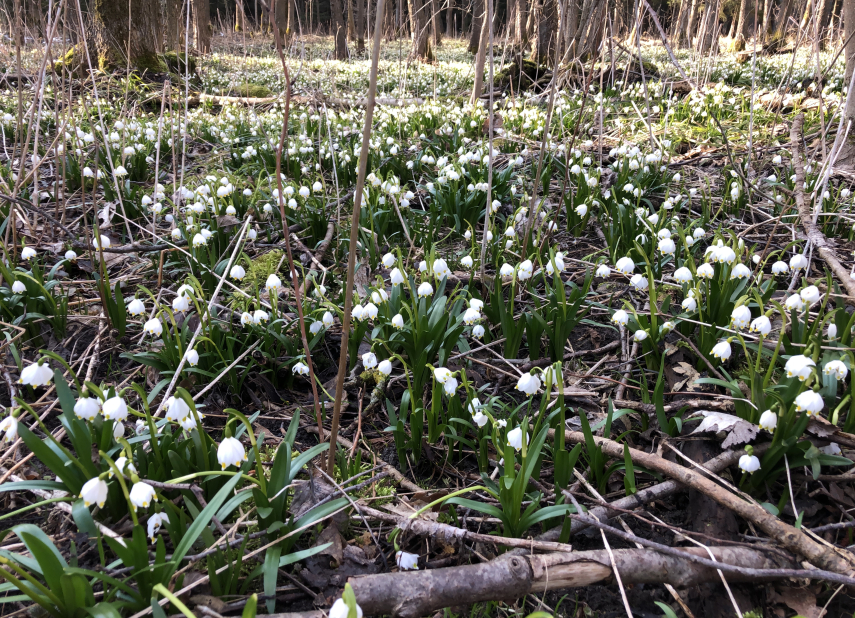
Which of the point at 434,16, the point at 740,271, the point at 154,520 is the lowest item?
the point at 154,520

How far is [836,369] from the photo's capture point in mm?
1759

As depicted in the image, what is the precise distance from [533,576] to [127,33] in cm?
981

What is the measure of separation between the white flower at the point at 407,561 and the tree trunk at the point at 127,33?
883cm

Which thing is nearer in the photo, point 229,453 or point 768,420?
point 229,453

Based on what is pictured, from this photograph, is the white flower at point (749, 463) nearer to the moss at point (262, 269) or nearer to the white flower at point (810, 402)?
the white flower at point (810, 402)

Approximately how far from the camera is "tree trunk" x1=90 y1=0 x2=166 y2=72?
26.6 ft

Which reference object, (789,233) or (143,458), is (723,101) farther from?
(143,458)

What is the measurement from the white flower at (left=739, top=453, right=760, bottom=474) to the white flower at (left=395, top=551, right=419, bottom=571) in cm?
98

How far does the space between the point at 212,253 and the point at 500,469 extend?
2.10 m

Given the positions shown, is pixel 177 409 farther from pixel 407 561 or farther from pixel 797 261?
pixel 797 261

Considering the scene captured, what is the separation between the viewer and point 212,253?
3.07 meters


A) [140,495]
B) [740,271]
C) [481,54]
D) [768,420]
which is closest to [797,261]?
[740,271]

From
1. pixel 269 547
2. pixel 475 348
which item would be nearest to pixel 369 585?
pixel 269 547

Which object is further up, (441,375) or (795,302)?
(795,302)
